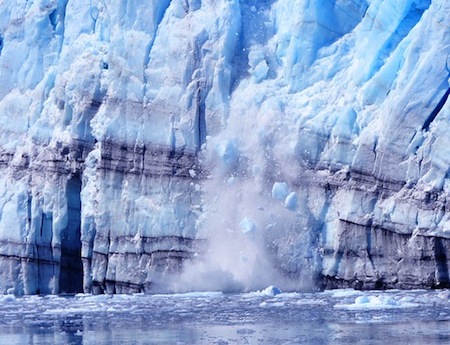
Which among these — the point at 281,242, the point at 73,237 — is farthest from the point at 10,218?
the point at 281,242

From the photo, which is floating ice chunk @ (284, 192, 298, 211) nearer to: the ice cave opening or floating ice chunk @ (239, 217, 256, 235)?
floating ice chunk @ (239, 217, 256, 235)

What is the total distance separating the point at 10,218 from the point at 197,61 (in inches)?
129

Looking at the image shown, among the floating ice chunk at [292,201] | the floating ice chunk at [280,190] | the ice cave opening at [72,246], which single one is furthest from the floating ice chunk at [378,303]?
the ice cave opening at [72,246]

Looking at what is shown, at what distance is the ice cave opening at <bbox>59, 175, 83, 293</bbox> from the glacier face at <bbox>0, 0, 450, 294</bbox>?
0.8 inches

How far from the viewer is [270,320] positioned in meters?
9.34

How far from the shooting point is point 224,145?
12.5m

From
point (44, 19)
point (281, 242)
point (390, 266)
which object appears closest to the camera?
point (390, 266)

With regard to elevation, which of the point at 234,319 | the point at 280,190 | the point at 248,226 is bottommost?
the point at 234,319

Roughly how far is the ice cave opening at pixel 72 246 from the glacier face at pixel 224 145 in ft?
0.07

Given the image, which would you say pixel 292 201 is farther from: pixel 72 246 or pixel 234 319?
pixel 72 246

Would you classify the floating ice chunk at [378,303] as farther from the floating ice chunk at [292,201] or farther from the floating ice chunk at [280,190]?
the floating ice chunk at [280,190]

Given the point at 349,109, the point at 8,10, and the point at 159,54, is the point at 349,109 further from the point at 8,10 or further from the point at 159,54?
the point at 8,10

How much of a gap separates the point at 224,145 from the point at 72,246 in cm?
257

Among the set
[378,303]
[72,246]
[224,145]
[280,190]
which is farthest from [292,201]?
[72,246]
